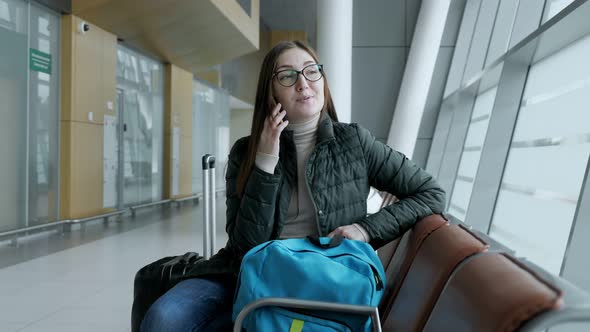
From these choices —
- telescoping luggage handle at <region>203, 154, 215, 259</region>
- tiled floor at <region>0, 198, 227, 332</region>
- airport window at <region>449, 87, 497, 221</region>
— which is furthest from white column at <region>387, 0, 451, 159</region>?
telescoping luggage handle at <region>203, 154, 215, 259</region>

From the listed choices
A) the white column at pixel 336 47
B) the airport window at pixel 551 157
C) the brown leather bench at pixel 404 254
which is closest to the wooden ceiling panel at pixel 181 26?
the white column at pixel 336 47

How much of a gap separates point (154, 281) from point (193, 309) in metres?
0.60

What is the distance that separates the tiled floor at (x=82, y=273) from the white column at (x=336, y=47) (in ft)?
9.03

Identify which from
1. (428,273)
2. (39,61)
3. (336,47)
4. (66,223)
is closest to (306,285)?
(428,273)

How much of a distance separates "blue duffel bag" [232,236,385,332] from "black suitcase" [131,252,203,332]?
805 millimetres

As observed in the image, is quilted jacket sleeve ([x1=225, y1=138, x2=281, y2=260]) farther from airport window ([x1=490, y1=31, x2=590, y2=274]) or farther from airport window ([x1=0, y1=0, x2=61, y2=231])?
airport window ([x1=0, y1=0, x2=61, y2=231])

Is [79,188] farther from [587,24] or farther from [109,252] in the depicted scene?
[587,24]

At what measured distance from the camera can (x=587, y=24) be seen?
9.04ft

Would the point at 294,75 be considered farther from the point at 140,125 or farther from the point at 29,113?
the point at 140,125

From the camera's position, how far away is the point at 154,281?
2.33 m

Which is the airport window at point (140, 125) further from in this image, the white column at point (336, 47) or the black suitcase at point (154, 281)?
the black suitcase at point (154, 281)

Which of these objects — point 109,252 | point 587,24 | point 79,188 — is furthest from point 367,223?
point 79,188

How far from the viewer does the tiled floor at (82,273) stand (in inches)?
148

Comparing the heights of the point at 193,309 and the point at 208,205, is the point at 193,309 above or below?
below
